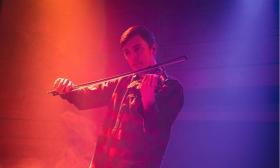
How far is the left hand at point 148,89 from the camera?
106 inches

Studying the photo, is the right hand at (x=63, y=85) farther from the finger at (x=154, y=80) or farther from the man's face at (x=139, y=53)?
the finger at (x=154, y=80)

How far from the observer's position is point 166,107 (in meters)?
2.76

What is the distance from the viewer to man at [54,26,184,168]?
2715 millimetres

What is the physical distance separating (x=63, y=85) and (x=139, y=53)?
27.5 inches

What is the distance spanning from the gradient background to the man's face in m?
0.08

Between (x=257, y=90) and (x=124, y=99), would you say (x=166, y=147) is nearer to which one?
(x=124, y=99)

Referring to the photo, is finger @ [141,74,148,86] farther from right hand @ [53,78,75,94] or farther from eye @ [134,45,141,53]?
right hand @ [53,78,75,94]

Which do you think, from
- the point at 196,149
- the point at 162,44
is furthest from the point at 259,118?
the point at 162,44

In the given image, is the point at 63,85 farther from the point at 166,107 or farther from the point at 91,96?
the point at 166,107

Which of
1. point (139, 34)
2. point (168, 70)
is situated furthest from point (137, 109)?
point (139, 34)

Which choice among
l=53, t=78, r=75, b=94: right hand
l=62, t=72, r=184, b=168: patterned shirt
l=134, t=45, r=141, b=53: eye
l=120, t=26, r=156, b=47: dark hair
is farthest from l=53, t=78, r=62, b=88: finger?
l=134, t=45, r=141, b=53: eye

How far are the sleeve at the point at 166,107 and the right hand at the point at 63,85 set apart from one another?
2.37 ft

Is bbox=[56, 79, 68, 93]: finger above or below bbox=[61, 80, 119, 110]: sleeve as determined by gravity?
above

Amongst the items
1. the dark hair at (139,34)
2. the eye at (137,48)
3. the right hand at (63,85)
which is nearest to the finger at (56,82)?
the right hand at (63,85)
